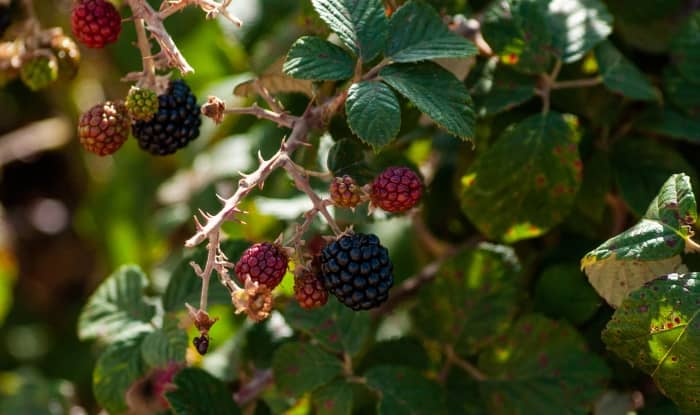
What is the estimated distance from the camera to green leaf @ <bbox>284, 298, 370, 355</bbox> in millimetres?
1496

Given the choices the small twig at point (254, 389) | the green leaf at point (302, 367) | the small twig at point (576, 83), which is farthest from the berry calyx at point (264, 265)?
the small twig at point (576, 83)

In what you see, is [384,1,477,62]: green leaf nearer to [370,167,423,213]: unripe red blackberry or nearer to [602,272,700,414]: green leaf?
[370,167,423,213]: unripe red blackberry

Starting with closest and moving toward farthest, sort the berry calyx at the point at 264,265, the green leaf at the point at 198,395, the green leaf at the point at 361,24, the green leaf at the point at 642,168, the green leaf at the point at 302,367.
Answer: the berry calyx at the point at 264,265
the green leaf at the point at 361,24
the green leaf at the point at 198,395
the green leaf at the point at 302,367
the green leaf at the point at 642,168

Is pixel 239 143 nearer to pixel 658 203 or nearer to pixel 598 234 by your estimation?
pixel 598 234

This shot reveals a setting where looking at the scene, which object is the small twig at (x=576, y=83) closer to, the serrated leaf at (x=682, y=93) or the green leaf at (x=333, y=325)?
the serrated leaf at (x=682, y=93)

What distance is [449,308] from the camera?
1.62 meters

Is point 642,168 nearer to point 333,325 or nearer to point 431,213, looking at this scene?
point 431,213

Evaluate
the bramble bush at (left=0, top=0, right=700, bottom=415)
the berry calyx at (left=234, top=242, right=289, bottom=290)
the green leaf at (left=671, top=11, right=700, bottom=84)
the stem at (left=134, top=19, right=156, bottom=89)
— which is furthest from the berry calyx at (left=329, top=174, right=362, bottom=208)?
the green leaf at (left=671, top=11, right=700, bottom=84)

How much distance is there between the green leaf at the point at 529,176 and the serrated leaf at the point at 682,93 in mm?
253

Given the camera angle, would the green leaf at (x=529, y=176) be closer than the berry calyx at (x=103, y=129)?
No

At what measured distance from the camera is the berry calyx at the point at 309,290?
3.83 ft

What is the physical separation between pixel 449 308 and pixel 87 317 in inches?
27.3

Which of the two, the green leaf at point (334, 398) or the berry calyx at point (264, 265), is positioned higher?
the berry calyx at point (264, 265)

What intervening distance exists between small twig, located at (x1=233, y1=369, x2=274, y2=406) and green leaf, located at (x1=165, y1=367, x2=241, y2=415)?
138 millimetres
